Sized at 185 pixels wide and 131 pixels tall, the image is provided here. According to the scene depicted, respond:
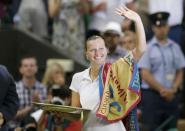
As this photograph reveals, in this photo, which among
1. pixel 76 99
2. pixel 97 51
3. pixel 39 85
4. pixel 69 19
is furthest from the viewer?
pixel 69 19

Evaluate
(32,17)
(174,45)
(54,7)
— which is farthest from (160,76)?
(32,17)

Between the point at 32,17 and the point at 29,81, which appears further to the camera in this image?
the point at 32,17

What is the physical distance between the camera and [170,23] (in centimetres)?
1150

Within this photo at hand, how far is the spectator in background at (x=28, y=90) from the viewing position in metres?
10.5

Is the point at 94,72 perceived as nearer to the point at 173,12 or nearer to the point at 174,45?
the point at 174,45

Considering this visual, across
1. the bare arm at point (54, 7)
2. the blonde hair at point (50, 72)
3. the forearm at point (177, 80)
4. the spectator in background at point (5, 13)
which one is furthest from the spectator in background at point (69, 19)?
the forearm at point (177, 80)

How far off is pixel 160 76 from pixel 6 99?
4420 millimetres

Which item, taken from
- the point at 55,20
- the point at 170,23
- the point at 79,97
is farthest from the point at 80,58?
the point at 79,97

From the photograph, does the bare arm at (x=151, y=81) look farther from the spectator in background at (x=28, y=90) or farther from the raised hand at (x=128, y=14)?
the raised hand at (x=128, y=14)

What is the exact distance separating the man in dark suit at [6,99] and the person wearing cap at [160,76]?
4.02 metres

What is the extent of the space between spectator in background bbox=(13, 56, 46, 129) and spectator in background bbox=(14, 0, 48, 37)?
1258 millimetres

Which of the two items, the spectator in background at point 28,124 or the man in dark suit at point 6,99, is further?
the spectator in background at point 28,124

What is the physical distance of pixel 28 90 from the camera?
35.7 feet

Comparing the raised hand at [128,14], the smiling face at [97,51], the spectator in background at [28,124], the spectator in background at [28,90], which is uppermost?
the raised hand at [128,14]
